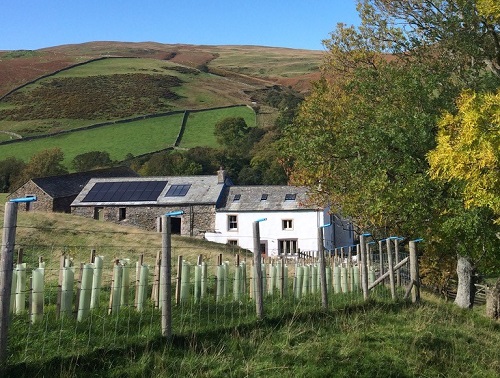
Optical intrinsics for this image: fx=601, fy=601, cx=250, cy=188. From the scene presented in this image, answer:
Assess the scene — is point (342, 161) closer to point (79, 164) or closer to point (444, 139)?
point (444, 139)

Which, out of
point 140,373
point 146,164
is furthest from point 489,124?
point 146,164

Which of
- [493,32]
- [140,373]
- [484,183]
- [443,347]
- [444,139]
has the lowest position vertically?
[443,347]

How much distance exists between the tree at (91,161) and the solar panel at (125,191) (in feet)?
90.5

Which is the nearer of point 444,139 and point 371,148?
point 444,139

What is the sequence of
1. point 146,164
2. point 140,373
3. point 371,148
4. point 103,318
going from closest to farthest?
point 140,373
point 103,318
point 371,148
point 146,164

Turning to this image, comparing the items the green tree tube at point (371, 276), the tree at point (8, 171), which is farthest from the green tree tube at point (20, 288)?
the tree at point (8, 171)

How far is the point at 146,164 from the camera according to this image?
273 ft

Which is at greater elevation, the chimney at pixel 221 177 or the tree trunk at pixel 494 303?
the chimney at pixel 221 177

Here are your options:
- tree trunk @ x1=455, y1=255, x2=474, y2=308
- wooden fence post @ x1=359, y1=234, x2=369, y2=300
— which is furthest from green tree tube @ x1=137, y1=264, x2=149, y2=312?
tree trunk @ x1=455, y1=255, x2=474, y2=308

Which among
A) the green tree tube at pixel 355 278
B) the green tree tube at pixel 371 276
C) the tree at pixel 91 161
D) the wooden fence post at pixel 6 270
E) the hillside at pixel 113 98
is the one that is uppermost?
the hillside at pixel 113 98

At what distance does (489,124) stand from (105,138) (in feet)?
299

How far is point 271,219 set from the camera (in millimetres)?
51438

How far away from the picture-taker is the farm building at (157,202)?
173ft

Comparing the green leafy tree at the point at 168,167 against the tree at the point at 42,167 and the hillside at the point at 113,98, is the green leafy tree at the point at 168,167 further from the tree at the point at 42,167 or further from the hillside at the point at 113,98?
the tree at the point at 42,167
